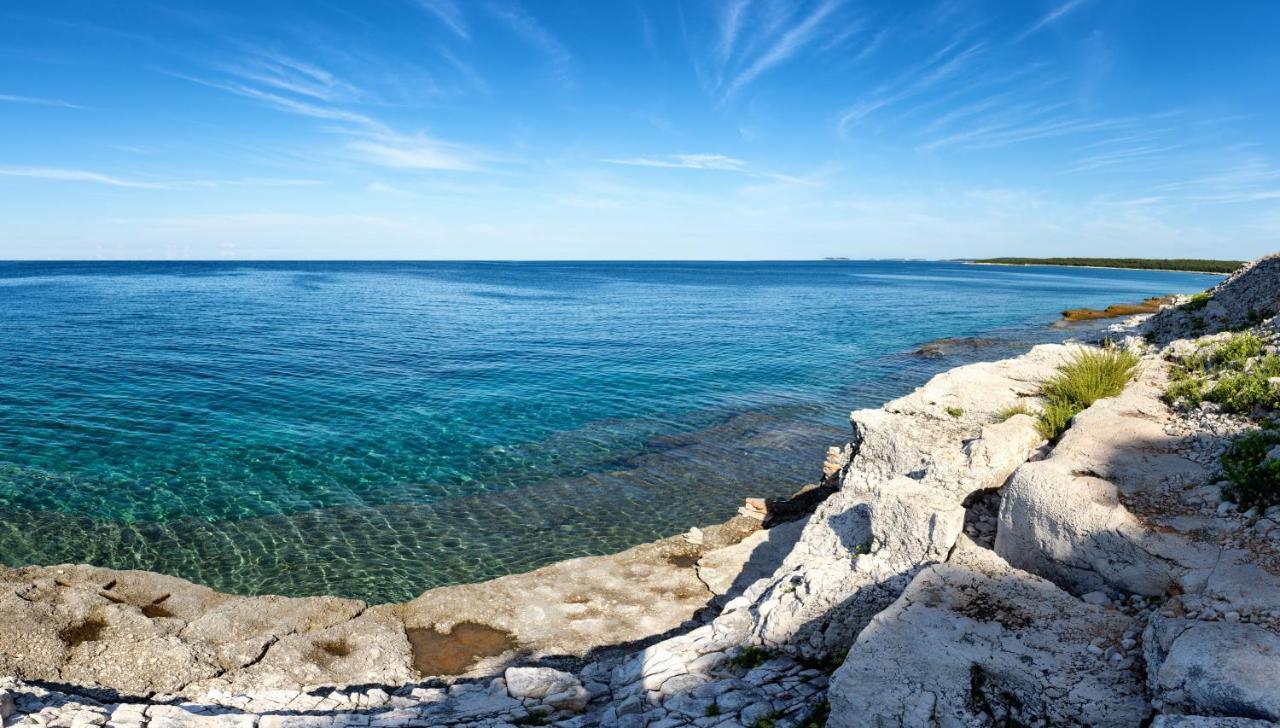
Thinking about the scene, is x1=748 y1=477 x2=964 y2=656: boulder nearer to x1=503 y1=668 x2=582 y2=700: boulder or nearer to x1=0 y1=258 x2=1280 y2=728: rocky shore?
x1=0 y1=258 x2=1280 y2=728: rocky shore

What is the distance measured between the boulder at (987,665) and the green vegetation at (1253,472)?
275 cm

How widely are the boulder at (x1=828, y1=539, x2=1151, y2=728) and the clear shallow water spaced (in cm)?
950

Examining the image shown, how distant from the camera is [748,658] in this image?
8.59 metres

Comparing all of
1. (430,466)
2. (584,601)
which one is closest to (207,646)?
(584,601)

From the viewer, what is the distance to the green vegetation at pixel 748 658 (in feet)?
27.8

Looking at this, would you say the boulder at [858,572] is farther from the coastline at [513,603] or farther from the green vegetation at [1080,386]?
the green vegetation at [1080,386]

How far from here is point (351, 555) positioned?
603 inches

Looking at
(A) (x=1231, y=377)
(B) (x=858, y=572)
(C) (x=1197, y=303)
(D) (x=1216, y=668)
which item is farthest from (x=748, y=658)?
(C) (x=1197, y=303)

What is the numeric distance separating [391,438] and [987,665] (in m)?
20.7

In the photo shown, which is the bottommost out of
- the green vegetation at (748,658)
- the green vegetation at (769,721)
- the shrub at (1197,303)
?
the green vegetation at (748,658)

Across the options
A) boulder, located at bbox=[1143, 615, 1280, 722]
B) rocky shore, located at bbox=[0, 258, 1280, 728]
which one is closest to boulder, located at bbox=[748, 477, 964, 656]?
rocky shore, located at bbox=[0, 258, 1280, 728]

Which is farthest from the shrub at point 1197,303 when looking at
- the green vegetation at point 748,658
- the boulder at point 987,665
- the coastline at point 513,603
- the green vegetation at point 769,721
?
the green vegetation at point 769,721

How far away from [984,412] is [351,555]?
48.3 ft

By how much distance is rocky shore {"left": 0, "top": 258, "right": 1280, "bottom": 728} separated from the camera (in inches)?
258
